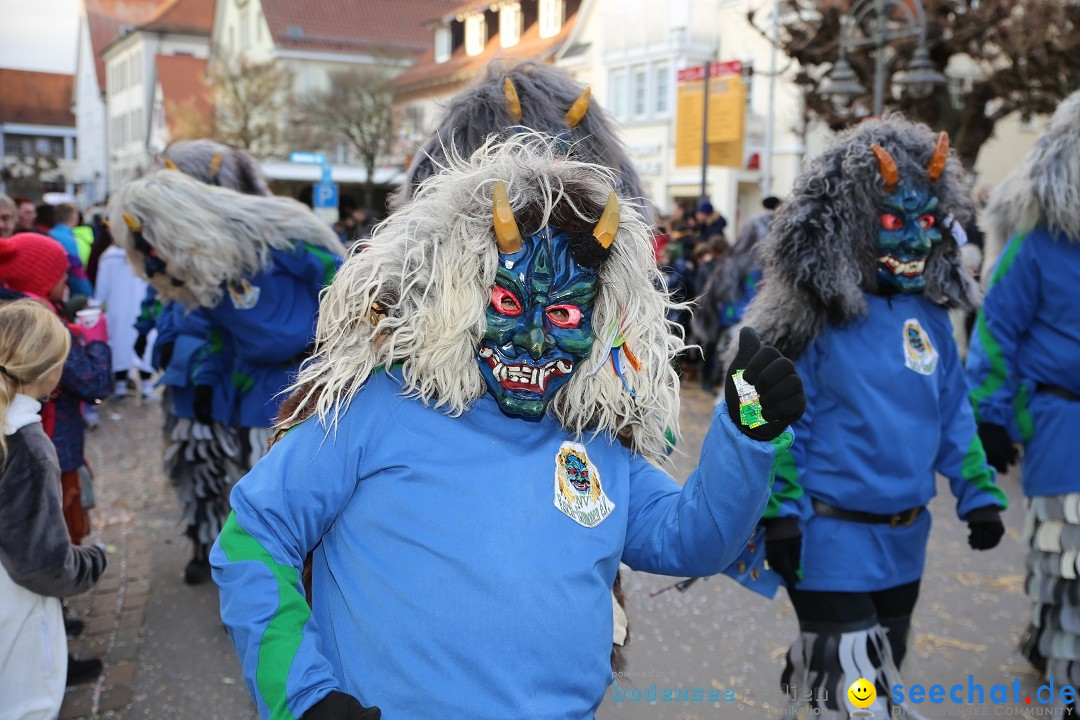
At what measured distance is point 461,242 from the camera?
1.96m

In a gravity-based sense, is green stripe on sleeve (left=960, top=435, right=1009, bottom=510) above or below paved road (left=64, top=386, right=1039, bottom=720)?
above

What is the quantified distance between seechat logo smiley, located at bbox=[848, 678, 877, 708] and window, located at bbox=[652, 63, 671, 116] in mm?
25440

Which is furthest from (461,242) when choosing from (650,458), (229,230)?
(229,230)

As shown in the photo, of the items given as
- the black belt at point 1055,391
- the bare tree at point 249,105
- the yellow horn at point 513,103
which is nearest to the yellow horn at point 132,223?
the yellow horn at point 513,103

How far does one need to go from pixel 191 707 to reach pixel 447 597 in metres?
2.52

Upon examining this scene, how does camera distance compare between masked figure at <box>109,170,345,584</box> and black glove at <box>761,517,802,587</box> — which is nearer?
black glove at <box>761,517,802,587</box>

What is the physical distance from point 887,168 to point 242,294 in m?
2.73

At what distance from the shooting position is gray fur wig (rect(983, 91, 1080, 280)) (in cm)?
347

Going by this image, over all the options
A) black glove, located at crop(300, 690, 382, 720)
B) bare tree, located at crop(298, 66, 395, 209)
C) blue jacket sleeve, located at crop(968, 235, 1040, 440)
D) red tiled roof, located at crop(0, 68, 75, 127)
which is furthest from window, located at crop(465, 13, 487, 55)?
red tiled roof, located at crop(0, 68, 75, 127)

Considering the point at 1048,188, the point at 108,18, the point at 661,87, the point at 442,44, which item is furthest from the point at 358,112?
the point at 108,18

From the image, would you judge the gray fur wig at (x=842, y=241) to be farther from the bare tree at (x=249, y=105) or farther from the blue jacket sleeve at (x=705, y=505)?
the bare tree at (x=249, y=105)

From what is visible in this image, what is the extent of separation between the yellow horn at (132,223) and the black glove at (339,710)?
315 centimetres

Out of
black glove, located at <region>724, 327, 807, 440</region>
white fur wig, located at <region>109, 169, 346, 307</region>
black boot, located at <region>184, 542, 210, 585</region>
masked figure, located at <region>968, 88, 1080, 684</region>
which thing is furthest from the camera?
black boot, located at <region>184, 542, 210, 585</region>

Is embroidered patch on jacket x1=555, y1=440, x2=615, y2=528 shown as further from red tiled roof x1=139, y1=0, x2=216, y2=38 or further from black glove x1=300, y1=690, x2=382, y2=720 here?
red tiled roof x1=139, y1=0, x2=216, y2=38
